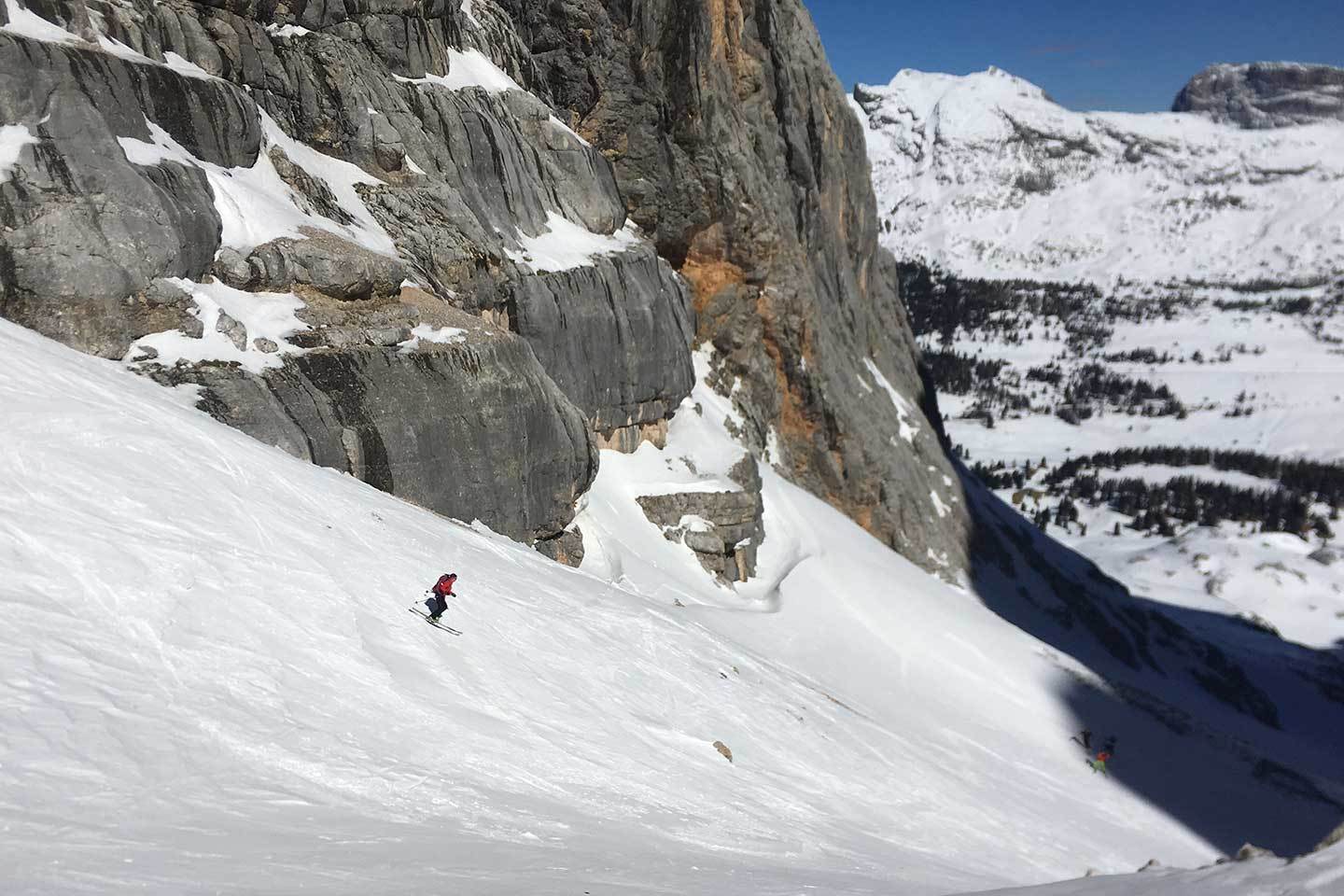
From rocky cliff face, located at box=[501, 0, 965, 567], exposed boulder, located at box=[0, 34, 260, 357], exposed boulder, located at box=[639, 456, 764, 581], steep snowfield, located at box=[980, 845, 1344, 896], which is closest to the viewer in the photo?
steep snowfield, located at box=[980, 845, 1344, 896]

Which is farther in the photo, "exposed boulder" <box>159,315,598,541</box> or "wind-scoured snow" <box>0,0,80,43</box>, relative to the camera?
"exposed boulder" <box>159,315,598,541</box>

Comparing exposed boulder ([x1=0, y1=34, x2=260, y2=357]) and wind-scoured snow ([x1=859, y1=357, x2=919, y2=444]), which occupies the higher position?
wind-scoured snow ([x1=859, y1=357, x2=919, y2=444])

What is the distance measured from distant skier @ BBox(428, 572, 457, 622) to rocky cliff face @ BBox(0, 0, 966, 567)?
5220 mm

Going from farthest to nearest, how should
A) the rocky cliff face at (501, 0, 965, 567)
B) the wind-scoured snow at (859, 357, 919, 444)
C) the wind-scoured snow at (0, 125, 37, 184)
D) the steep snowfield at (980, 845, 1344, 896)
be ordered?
1. the wind-scoured snow at (859, 357, 919, 444)
2. the rocky cliff face at (501, 0, 965, 567)
3. the wind-scoured snow at (0, 125, 37, 184)
4. the steep snowfield at (980, 845, 1344, 896)

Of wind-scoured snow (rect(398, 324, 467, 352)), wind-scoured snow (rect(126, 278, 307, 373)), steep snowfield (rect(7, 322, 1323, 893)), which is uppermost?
wind-scoured snow (rect(398, 324, 467, 352))

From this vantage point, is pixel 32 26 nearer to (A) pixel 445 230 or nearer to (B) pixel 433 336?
(B) pixel 433 336

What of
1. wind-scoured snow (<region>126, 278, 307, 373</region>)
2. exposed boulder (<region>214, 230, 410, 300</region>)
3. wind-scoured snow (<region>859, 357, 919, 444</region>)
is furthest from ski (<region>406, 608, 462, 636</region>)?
wind-scoured snow (<region>859, 357, 919, 444</region>)

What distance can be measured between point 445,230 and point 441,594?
13165mm

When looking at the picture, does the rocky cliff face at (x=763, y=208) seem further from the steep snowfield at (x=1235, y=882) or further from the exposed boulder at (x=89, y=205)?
the steep snowfield at (x=1235, y=882)

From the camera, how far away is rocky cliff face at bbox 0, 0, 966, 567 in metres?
Answer: 16.0

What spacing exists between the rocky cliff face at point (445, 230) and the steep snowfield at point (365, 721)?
2.07 m

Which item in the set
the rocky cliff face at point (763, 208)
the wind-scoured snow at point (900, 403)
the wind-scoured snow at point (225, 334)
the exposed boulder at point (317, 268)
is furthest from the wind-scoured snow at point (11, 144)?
the wind-scoured snow at point (900, 403)

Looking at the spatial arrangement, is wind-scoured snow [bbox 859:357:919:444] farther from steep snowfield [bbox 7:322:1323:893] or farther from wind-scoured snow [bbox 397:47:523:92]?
steep snowfield [bbox 7:322:1323:893]

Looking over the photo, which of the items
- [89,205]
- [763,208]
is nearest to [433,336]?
[89,205]
